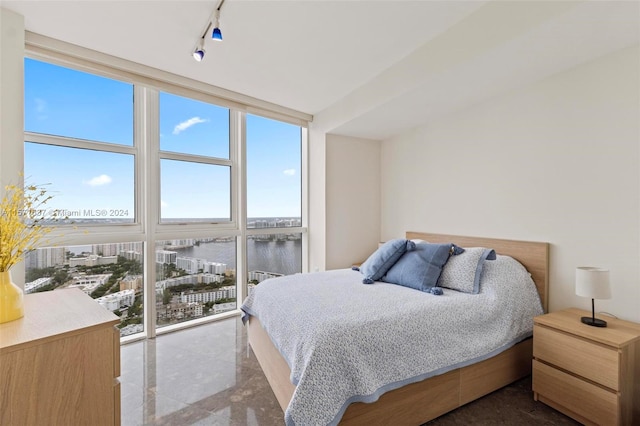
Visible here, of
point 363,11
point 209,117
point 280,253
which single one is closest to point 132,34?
point 209,117

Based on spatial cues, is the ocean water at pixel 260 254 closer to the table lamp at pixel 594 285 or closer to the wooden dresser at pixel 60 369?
the wooden dresser at pixel 60 369

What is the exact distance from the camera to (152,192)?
9.54 ft

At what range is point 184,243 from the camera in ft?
10.4

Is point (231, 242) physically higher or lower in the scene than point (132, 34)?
lower

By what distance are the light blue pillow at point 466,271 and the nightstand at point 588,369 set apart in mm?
441

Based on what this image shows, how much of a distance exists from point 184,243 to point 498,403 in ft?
10.3

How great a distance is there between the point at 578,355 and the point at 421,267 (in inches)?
40.9

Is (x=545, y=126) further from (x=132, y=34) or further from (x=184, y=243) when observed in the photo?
(x=184, y=243)

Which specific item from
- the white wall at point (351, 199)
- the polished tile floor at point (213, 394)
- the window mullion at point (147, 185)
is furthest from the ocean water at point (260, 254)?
the polished tile floor at point (213, 394)

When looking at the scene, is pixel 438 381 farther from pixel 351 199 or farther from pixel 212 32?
pixel 212 32

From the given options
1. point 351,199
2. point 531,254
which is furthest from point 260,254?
point 531,254

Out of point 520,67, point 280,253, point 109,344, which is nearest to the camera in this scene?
point 109,344

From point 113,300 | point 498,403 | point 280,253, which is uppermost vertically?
point 280,253

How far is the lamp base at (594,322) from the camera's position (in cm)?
175
